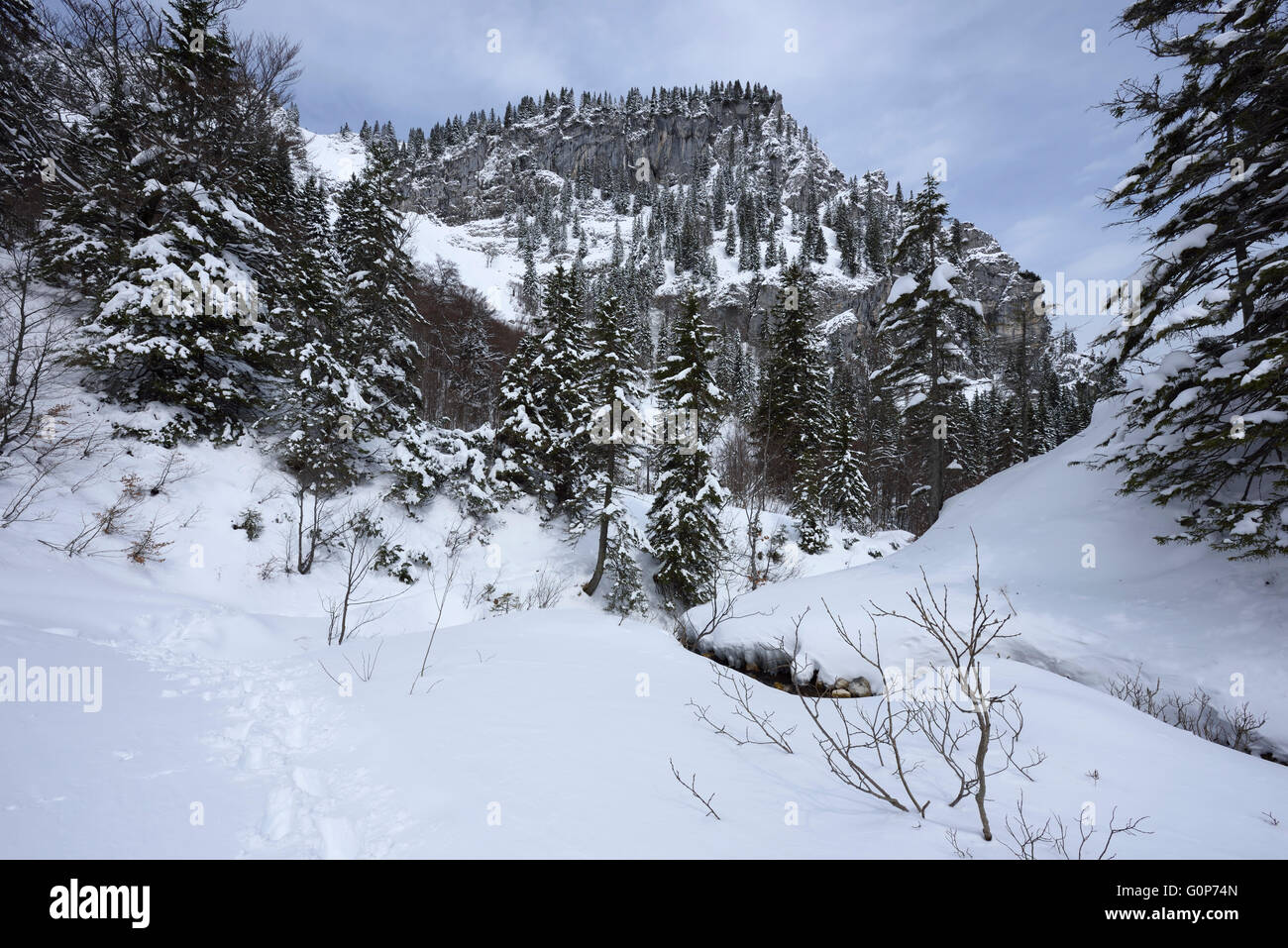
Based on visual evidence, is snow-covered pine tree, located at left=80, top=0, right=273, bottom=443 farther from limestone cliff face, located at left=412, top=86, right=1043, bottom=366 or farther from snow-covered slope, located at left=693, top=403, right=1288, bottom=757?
limestone cliff face, located at left=412, top=86, right=1043, bottom=366

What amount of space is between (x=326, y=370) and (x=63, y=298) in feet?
25.2

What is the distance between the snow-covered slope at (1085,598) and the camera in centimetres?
655

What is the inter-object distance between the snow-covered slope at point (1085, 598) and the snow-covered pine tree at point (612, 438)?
6871mm

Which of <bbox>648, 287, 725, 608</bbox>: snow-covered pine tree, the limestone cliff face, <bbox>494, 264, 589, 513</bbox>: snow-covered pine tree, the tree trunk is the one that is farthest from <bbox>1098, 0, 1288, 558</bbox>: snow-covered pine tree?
the limestone cliff face

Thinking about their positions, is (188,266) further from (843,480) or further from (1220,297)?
(843,480)

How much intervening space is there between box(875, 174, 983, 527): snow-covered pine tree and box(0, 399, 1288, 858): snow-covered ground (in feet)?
25.8

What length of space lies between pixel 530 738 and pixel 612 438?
14153 millimetres

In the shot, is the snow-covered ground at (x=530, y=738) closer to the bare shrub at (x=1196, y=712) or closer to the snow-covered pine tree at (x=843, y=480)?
the bare shrub at (x=1196, y=712)

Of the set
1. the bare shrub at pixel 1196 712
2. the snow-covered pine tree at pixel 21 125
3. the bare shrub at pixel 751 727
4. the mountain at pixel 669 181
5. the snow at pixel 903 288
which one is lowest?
the bare shrub at pixel 1196 712

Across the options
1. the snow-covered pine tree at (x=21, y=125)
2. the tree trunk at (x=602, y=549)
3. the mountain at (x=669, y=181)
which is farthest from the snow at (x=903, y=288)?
the mountain at (x=669, y=181)

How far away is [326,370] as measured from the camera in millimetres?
16109

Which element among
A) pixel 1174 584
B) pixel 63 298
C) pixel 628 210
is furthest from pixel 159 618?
pixel 628 210

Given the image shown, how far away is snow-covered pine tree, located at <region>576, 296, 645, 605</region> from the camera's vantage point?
1658cm

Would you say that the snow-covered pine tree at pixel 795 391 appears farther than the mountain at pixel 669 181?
No
